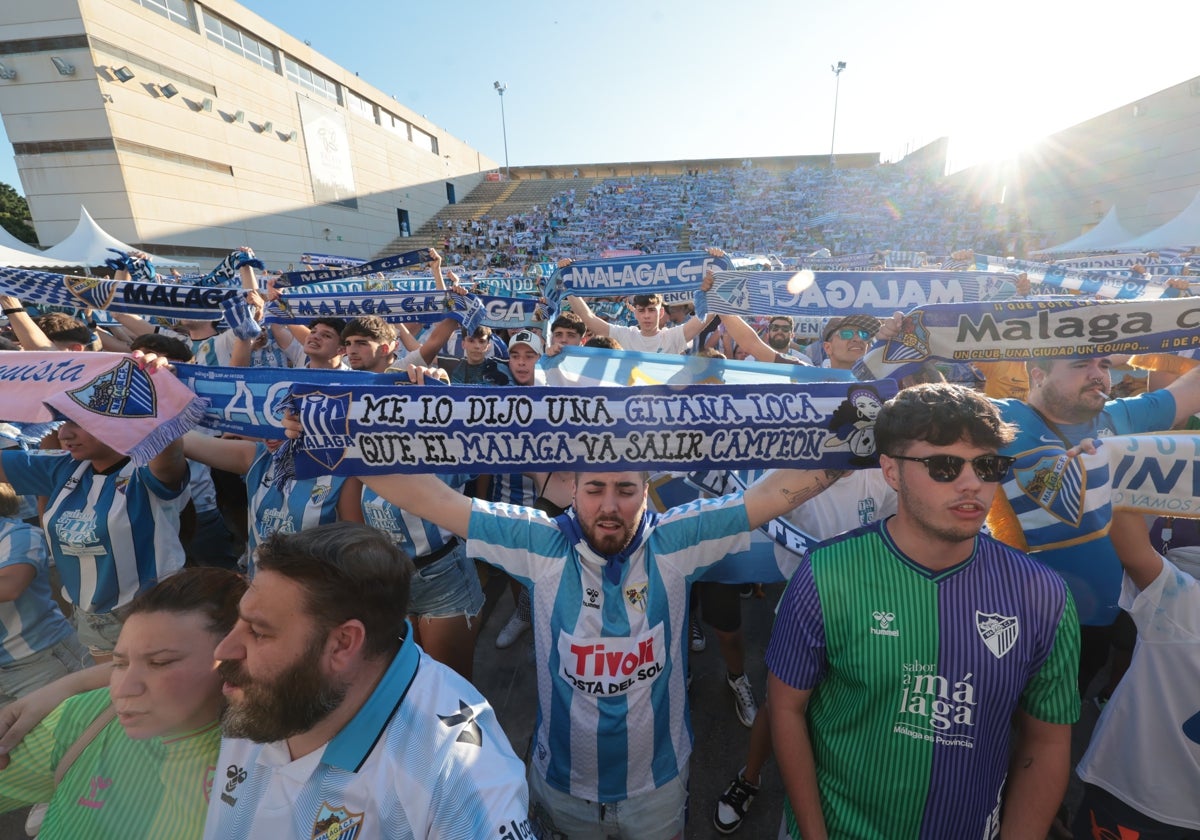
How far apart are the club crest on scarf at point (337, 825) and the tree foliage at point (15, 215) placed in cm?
4437

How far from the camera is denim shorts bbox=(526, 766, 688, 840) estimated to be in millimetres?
2041

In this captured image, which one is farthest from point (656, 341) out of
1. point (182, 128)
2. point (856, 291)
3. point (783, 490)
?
point (182, 128)

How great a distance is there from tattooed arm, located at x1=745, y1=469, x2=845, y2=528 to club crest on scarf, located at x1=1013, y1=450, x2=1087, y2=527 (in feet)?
2.61

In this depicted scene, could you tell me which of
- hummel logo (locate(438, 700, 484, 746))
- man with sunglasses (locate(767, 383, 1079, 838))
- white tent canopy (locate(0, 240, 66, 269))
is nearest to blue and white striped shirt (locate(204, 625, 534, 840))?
hummel logo (locate(438, 700, 484, 746))

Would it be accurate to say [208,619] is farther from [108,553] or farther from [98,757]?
[108,553]

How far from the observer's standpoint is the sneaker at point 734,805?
2600mm

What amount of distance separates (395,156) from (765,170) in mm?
33062

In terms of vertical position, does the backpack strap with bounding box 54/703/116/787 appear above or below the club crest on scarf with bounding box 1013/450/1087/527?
below

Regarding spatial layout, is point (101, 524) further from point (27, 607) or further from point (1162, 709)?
point (1162, 709)

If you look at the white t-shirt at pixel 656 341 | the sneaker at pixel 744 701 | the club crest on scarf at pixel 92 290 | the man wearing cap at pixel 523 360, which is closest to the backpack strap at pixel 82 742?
the sneaker at pixel 744 701

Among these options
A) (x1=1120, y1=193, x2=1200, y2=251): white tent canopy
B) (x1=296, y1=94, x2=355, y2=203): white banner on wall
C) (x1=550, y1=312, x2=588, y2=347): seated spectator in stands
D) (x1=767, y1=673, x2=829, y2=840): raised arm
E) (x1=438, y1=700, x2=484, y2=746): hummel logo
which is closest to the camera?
(x1=438, y1=700, x2=484, y2=746): hummel logo

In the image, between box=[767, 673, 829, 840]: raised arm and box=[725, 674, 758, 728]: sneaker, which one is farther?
box=[725, 674, 758, 728]: sneaker

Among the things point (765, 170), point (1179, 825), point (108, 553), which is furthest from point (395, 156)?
point (1179, 825)

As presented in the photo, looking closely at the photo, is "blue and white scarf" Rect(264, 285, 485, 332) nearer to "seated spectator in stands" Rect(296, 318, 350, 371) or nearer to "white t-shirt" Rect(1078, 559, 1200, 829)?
"seated spectator in stands" Rect(296, 318, 350, 371)
